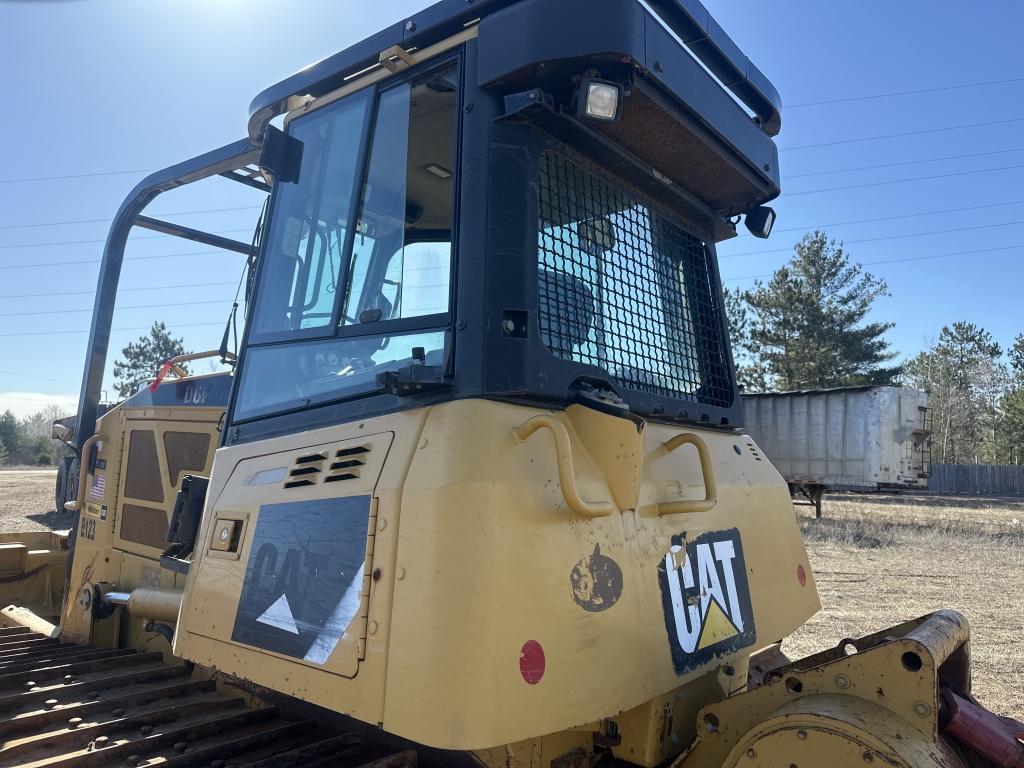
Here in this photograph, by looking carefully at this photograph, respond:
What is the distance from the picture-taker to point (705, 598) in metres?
2.37

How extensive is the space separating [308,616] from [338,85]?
5.78ft

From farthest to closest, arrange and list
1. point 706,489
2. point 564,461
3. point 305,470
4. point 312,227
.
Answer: point 312,227, point 706,489, point 305,470, point 564,461

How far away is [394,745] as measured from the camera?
2.08 m

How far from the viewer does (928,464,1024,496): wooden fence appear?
123 feet

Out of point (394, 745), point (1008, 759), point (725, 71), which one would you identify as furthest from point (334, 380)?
point (1008, 759)

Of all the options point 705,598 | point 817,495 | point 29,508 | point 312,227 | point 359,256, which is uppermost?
point 312,227

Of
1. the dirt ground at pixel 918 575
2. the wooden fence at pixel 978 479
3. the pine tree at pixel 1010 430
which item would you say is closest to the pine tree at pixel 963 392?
the pine tree at pixel 1010 430

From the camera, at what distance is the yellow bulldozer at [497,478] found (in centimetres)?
173

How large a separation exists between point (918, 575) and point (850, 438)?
338 inches

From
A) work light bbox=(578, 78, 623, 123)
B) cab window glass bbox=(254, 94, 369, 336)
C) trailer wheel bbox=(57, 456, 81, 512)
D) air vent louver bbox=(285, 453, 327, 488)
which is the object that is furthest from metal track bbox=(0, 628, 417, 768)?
work light bbox=(578, 78, 623, 123)

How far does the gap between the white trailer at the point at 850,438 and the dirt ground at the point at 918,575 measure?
1.04m

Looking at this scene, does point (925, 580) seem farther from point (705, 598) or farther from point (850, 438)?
point (705, 598)

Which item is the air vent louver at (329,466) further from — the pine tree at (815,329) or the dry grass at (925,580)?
the pine tree at (815,329)

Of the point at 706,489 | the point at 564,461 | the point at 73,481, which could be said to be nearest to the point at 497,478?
the point at 564,461
